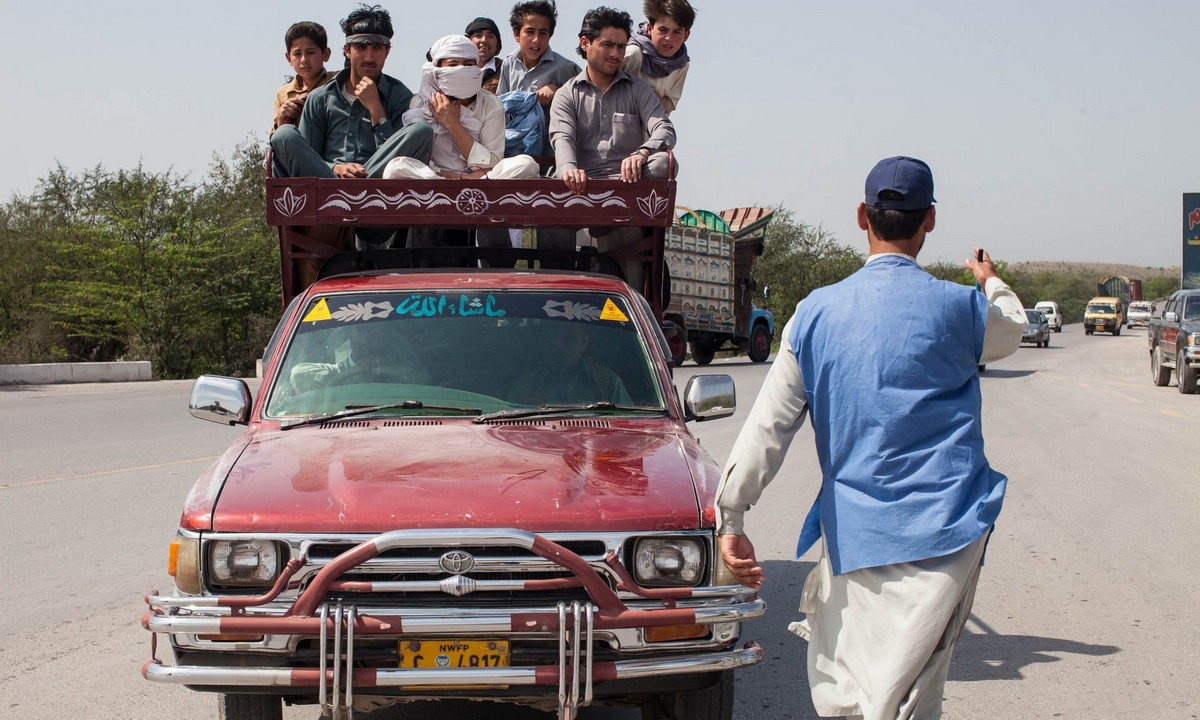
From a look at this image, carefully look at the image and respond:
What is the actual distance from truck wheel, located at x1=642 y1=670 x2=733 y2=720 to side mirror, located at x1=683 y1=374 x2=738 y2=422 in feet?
4.33

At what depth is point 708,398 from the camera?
4.96 metres

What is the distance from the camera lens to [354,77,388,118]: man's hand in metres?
7.05

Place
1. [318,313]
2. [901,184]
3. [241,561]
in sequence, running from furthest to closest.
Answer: [318,313] → [241,561] → [901,184]

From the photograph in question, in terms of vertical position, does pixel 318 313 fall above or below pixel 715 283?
above

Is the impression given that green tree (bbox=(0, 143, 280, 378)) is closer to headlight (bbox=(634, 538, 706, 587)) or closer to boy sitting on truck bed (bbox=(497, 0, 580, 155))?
boy sitting on truck bed (bbox=(497, 0, 580, 155))

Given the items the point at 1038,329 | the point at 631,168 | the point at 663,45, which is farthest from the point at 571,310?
the point at 1038,329

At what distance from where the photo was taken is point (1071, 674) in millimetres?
5355

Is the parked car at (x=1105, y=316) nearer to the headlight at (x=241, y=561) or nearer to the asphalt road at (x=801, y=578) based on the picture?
the asphalt road at (x=801, y=578)

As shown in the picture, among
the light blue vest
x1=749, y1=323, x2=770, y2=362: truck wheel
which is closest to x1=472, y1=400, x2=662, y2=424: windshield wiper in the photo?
the light blue vest

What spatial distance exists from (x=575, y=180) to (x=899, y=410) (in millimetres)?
3345

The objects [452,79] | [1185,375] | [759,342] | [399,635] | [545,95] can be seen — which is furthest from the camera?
[759,342]

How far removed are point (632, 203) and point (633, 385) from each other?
1.43 meters

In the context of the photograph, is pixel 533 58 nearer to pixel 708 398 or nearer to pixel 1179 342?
pixel 708 398

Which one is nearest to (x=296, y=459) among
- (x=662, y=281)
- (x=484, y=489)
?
(x=484, y=489)
